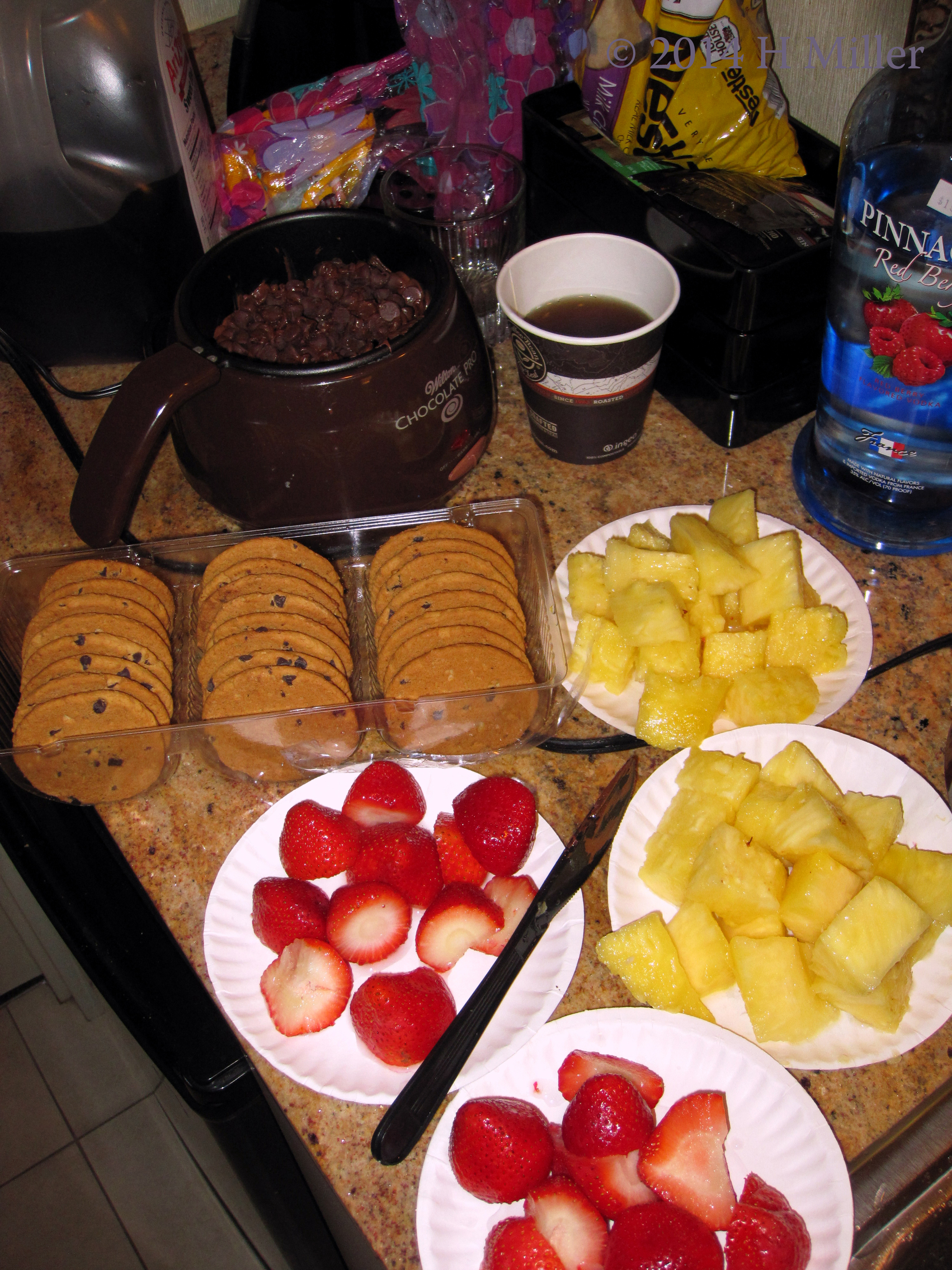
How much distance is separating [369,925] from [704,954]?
290 mm

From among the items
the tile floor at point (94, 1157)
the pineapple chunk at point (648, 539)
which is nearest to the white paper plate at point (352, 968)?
the pineapple chunk at point (648, 539)

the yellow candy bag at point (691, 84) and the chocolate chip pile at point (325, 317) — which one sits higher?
the yellow candy bag at point (691, 84)

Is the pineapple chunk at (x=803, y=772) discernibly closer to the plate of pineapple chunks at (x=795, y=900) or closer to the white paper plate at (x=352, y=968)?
the plate of pineapple chunks at (x=795, y=900)

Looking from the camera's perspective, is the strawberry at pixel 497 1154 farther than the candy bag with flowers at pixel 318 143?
No

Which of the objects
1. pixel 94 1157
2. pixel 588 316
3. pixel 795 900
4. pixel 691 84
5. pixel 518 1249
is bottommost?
pixel 94 1157

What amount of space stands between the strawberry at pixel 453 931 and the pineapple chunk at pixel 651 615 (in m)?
0.31

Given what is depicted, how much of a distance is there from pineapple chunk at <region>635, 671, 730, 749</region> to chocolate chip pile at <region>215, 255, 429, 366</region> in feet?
1.56

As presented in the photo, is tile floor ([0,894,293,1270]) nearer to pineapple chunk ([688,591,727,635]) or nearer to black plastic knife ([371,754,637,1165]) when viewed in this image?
black plastic knife ([371,754,637,1165])

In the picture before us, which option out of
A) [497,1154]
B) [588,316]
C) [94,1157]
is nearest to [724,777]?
[497,1154]

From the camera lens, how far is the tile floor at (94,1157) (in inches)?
58.5

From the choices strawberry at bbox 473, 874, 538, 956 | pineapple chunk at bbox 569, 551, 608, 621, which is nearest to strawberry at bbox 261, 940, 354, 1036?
strawberry at bbox 473, 874, 538, 956

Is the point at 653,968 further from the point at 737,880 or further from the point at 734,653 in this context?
the point at 734,653

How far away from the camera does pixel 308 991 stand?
0.76 meters

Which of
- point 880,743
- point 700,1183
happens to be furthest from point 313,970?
point 880,743
